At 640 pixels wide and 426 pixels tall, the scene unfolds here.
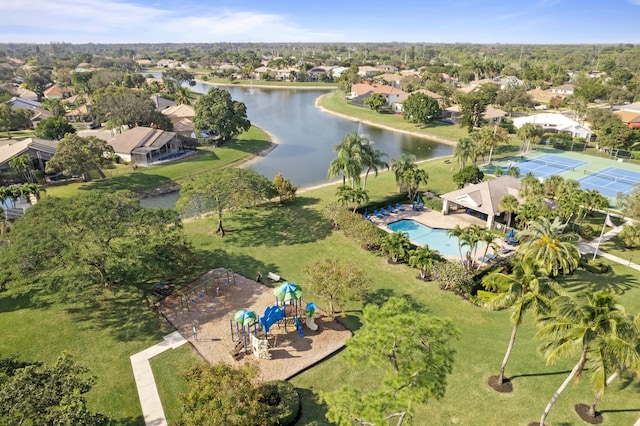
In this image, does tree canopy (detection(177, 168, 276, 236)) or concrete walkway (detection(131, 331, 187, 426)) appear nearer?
concrete walkway (detection(131, 331, 187, 426))

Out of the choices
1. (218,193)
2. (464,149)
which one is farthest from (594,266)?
(218,193)

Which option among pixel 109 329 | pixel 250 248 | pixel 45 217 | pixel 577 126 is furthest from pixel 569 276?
pixel 577 126

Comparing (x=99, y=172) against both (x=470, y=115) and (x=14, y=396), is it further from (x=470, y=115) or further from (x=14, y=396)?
(x=470, y=115)

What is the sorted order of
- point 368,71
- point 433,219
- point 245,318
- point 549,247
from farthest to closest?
point 368,71 → point 433,219 → point 549,247 → point 245,318

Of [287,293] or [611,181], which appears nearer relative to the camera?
[287,293]

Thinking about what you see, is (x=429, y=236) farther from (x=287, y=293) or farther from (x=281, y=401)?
(x=281, y=401)

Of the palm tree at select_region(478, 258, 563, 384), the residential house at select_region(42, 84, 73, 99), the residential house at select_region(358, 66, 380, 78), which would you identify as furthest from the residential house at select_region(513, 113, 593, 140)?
the residential house at select_region(42, 84, 73, 99)

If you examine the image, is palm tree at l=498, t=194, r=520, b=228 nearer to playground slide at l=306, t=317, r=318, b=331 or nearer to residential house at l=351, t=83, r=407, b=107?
playground slide at l=306, t=317, r=318, b=331
